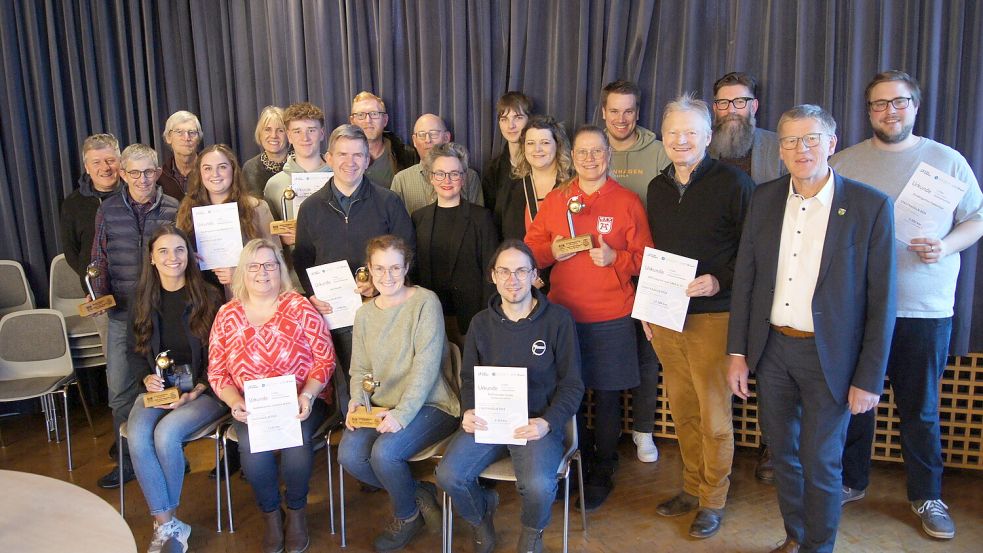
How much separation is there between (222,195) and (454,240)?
46.7 inches

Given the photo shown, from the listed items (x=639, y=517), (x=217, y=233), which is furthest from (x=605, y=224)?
(x=217, y=233)

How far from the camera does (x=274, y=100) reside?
4.94 metres

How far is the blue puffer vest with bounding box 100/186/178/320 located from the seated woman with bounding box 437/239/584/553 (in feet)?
6.17

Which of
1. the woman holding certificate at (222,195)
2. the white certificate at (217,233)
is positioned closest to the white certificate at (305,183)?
the woman holding certificate at (222,195)

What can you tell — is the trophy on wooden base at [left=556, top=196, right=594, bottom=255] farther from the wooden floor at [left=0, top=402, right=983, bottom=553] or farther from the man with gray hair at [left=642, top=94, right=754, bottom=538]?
the wooden floor at [left=0, top=402, right=983, bottom=553]

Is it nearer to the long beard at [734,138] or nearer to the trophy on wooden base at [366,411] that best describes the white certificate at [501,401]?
the trophy on wooden base at [366,411]

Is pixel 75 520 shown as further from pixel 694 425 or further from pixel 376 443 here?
pixel 694 425

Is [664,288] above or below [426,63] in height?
below

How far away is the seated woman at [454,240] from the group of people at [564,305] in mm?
12

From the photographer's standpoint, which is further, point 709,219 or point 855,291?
point 709,219

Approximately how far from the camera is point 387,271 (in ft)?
10.3

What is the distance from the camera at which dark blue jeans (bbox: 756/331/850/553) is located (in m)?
2.59

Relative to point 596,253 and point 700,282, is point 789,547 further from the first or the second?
point 596,253

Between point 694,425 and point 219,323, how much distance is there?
2133 mm
